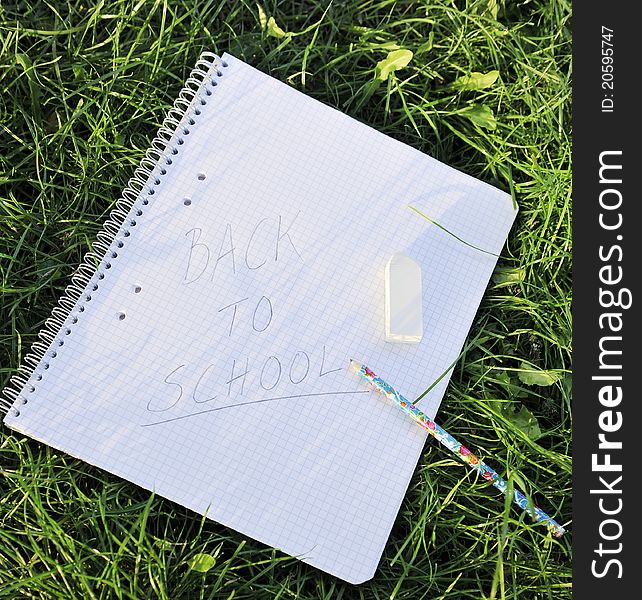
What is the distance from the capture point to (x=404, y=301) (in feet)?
3.69

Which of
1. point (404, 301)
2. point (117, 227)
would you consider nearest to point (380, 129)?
point (404, 301)

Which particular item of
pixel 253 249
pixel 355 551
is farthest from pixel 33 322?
pixel 355 551

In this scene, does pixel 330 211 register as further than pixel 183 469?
Yes

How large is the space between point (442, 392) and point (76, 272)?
0.64m

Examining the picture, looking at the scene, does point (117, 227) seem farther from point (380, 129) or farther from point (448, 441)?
point (448, 441)

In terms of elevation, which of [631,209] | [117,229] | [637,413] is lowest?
[637,413]

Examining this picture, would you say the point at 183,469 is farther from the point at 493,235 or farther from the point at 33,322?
the point at 493,235

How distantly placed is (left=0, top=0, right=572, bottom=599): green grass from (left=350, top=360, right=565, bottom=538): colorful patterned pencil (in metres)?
0.03

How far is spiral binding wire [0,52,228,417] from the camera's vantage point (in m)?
1.09

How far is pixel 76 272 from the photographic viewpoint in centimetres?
113

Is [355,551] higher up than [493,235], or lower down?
lower down

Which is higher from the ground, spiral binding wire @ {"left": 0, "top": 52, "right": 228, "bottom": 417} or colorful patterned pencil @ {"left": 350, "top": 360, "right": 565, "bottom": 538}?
spiral binding wire @ {"left": 0, "top": 52, "right": 228, "bottom": 417}

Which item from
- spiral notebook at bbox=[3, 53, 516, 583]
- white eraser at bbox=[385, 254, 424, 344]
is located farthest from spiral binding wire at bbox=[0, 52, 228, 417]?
white eraser at bbox=[385, 254, 424, 344]

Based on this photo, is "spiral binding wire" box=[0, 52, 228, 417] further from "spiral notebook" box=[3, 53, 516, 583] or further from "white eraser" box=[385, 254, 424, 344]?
"white eraser" box=[385, 254, 424, 344]
